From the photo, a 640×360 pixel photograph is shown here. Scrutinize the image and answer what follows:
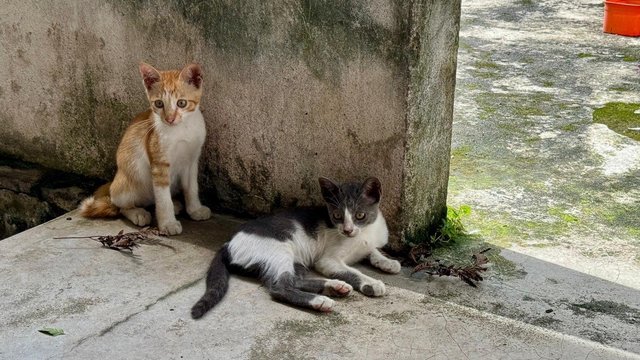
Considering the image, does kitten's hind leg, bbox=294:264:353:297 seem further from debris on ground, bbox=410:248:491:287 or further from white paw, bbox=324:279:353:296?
debris on ground, bbox=410:248:491:287

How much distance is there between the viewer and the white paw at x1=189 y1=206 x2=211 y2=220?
4512mm

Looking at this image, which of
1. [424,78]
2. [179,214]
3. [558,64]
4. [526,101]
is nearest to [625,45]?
[558,64]

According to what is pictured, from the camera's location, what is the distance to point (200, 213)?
452 centimetres

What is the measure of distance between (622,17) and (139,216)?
5.53 meters

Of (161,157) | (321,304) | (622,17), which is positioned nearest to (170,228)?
(161,157)

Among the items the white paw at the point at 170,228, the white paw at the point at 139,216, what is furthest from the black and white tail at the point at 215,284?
the white paw at the point at 139,216

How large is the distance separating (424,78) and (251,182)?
3.91ft

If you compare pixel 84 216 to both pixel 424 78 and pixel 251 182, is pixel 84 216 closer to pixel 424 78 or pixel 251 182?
pixel 251 182

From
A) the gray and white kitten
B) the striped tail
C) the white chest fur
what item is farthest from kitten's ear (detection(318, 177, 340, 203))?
the striped tail

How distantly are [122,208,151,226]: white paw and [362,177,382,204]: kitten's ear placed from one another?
1324mm

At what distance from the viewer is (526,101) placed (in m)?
6.31

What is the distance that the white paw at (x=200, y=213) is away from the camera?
451cm

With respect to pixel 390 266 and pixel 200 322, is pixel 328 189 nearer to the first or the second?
pixel 390 266

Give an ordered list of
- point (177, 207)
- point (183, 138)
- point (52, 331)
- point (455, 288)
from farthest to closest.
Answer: point (177, 207), point (183, 138), point (455, 288), point (52, 331)
